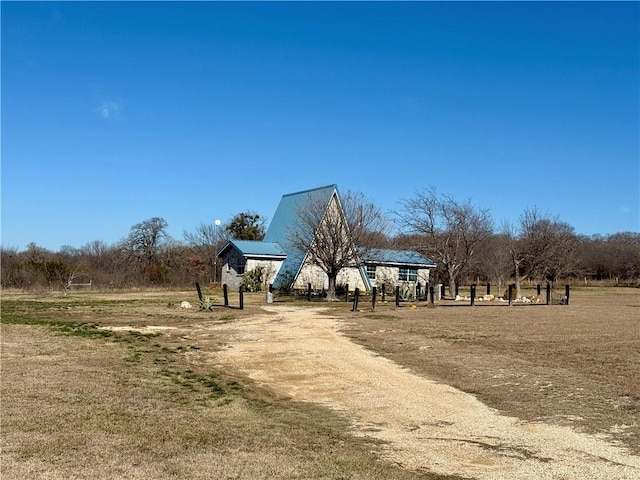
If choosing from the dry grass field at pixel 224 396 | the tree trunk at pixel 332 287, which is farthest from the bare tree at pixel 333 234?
the dry grass field at pixel 224 396

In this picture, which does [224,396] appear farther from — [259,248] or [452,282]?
[259,248]

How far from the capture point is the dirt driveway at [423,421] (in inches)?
253

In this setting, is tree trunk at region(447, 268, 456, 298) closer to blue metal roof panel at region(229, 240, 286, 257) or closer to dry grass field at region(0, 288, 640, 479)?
blue metal roof panel at region(229, 240, 286, 257)

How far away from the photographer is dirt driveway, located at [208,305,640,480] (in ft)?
21.1

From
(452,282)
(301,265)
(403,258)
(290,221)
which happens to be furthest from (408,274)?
(290,221)

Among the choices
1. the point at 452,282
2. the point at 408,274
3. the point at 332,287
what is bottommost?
the point at 332,287

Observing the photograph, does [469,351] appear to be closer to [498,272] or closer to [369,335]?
[369,335]

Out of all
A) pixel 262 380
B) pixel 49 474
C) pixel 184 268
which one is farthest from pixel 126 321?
pixel 184 268

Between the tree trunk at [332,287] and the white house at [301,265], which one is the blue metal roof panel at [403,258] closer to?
the white house at [301,265]

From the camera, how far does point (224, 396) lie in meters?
9.99

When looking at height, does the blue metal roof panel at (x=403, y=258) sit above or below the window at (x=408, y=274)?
above

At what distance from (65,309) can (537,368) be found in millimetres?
21621

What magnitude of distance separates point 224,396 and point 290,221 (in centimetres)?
3625

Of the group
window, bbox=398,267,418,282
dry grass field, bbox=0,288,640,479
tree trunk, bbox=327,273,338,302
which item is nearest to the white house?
window, bbox=398,267,418,282
